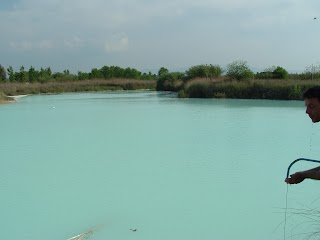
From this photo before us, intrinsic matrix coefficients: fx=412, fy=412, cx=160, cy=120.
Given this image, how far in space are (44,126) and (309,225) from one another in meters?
7.07

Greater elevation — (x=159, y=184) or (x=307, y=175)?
(x=307, y=175)

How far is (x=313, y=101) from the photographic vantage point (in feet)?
4.04

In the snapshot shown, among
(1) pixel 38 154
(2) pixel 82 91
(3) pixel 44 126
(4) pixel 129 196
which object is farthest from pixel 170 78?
(4) pixel 129 196

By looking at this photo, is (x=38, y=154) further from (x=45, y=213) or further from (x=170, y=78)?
(x=170, y=78)

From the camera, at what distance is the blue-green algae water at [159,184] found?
2916 millimetres

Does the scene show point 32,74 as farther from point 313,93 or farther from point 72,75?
point 313,93

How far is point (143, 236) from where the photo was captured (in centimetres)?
278

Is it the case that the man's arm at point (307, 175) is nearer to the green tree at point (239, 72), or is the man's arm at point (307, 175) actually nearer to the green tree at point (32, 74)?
the green tree at point (239, 72)

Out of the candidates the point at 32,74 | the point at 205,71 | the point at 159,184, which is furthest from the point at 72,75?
the point at 159,184

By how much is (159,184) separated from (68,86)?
23.9m

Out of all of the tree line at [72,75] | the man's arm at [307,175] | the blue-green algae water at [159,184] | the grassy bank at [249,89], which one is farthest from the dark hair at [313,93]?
the tree line at [72,75]

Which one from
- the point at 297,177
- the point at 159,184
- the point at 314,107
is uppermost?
the point at 314,107

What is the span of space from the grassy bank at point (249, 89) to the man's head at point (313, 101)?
1318 centimetres

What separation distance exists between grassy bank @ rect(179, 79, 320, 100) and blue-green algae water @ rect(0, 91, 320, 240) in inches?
272
